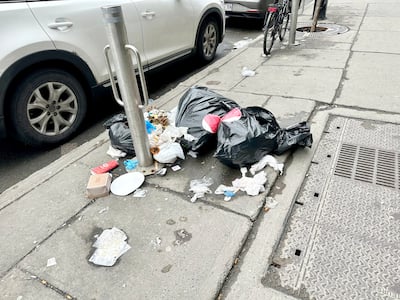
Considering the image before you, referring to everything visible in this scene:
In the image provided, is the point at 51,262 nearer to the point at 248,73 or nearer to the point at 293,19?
the point at 248,73

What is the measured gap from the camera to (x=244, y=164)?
2.55 meters

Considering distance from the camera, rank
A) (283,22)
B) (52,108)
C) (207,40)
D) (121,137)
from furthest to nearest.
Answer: (283,22) < (207,40) < (52,108) < (121,137)

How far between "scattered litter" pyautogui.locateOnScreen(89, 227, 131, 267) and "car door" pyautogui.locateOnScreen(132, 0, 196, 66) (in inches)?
106

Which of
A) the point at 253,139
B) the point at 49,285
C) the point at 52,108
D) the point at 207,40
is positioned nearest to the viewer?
the point at 49,285

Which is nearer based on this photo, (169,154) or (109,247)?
(109,247)

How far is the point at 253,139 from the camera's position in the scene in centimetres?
248

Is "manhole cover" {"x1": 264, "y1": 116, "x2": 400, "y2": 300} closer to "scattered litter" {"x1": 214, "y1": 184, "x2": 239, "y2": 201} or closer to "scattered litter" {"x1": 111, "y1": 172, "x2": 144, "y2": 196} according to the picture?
"scattered litter" {"x1": 214, "y1": 184, "x2": 239, "y2": 201}

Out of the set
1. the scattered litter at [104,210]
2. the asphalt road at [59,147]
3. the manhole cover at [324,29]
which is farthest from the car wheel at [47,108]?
the manhole cover at [324,29]

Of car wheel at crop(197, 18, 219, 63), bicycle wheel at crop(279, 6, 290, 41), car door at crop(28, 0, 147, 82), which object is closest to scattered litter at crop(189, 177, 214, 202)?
car door at crop(28, 0, 147, 82)

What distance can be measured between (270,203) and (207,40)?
3.80 meters

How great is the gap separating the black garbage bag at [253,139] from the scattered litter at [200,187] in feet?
0.68

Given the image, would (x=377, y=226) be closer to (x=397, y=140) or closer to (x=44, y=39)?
(x=397, y=140)

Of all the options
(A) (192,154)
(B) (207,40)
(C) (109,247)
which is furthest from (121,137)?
(B) (207,40)

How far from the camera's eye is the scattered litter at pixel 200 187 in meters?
2.36
